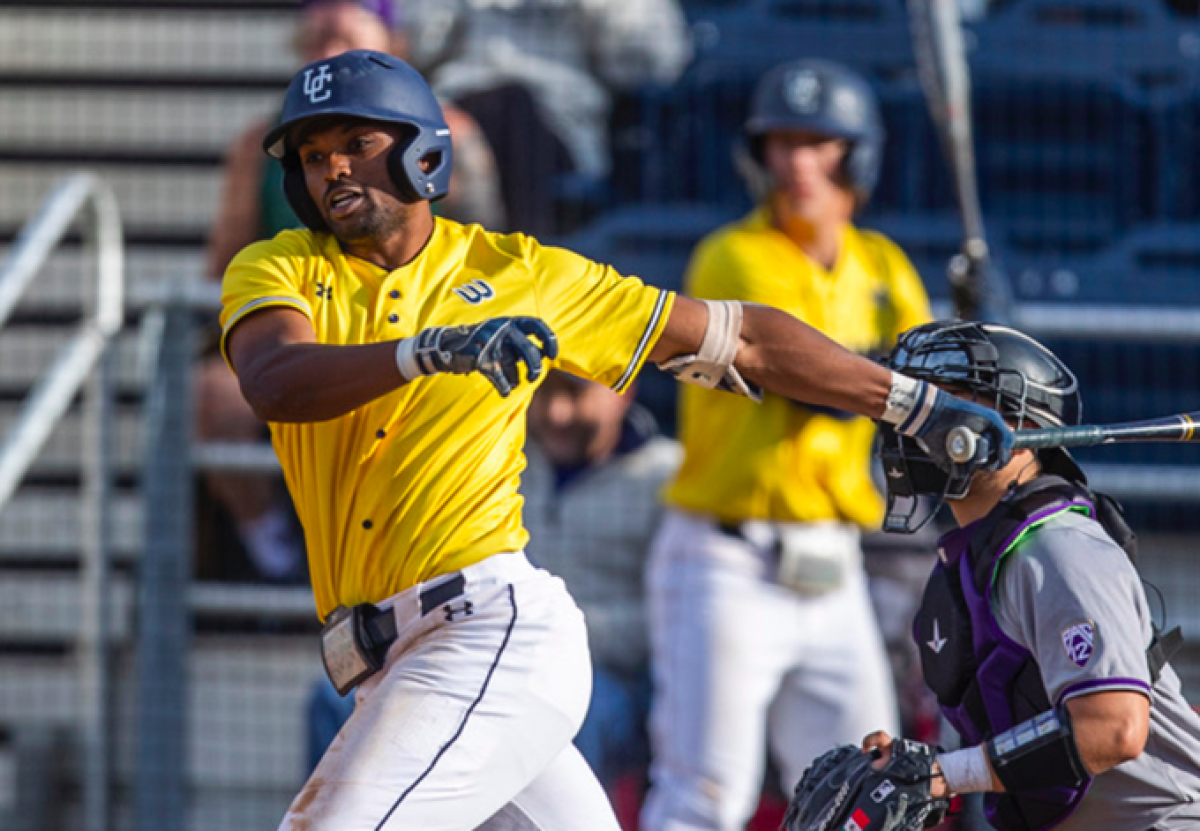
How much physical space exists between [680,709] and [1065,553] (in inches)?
85.1

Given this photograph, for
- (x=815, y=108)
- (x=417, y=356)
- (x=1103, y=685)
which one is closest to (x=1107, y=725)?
(x=1103, y=685)

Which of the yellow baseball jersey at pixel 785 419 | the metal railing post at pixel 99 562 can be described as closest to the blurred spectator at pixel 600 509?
the yellow baseball jersey at pixel 785 419

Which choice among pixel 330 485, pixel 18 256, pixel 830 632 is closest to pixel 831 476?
pixel 830 632

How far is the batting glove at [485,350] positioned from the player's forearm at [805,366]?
2.02ft

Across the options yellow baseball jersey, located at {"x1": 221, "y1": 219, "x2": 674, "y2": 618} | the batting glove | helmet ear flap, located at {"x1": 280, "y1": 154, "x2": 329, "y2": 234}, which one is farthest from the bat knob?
helmet ear flap, located at {"x1": 280, "y1": 154, "x2": 329, "y2": 234}

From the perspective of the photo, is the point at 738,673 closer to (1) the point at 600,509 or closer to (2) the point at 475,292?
(1) the point at 600,509

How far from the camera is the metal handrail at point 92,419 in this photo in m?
5.79

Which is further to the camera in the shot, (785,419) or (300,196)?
(785,419)

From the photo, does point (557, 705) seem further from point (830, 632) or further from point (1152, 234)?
point (1152, 234)

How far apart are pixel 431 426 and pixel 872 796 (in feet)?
3.39

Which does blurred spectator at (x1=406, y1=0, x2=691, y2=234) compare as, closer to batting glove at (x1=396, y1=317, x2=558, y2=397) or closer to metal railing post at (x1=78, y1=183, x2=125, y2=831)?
metal railing post at (x1=78, y1=183, x2=125, y2=831)

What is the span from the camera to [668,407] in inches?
270

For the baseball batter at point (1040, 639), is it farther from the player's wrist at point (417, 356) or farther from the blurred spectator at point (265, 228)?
the blurred spectator at point (265, 228)

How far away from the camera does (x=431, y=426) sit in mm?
→ 3490
